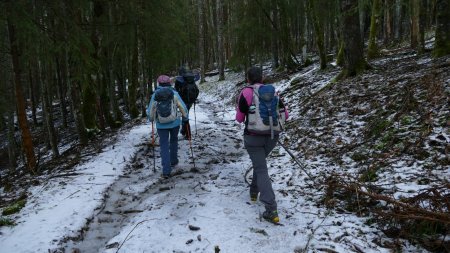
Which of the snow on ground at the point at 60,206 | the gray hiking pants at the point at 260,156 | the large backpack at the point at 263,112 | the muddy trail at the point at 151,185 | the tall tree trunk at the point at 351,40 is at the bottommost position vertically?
the muddy trail at the point at 151,185

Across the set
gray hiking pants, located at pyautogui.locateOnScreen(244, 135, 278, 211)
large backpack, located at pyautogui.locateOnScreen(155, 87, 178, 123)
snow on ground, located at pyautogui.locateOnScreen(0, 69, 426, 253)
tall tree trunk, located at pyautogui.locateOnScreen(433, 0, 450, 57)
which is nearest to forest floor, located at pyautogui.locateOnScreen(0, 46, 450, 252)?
snow on ground, located at pyautogui.locateOnScreen(0, 69, 426, 253)

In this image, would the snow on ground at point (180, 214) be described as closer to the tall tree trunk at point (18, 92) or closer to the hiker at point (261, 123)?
the hiker at point (261, 123)

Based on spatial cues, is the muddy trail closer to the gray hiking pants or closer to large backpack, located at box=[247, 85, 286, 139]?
the gray hiking pants

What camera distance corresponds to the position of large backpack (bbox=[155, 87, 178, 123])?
24.2 ft

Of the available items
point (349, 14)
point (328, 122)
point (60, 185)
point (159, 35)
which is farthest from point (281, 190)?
point (159, 35)

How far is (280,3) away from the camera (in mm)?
19703

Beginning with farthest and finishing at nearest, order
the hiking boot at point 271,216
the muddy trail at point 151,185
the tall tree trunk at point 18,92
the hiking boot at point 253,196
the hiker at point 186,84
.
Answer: the hiker at point 186,84 < the tall tree trunk at point 18,92 < the hiking boot at point 253,196 < the muddy trail at point 151,185 < the hiking boot at point 271,216

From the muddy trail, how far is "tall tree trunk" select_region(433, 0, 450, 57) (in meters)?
7.05

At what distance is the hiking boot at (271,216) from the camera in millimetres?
5075

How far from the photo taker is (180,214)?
5543 millimetres

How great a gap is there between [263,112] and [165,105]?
9.52 feet

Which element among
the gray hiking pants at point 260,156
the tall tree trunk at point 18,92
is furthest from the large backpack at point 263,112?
the tall tree trunk at point 18,92

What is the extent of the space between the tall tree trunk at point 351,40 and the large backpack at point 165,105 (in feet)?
22.6

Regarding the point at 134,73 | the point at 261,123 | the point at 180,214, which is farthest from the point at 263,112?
the point at 134,73
